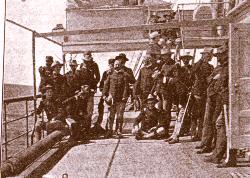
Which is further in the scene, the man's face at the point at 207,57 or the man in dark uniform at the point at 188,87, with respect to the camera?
the man in dark uniform at the point at 188,87

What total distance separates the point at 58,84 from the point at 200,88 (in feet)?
6.05

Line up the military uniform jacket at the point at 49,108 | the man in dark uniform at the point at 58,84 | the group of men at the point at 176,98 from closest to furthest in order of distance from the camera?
the group of men at the point at 176,98 < the military uniform jacket at the point at 49,108 < the man in dark uniform at the point at 58,84

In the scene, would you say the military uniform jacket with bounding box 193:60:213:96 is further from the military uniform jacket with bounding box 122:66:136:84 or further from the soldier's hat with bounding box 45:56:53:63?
the soldier's hat with bounding box 45:56:53:63

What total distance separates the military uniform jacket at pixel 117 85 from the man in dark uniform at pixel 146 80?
0.74 feet

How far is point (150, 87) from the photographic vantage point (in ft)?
18.9

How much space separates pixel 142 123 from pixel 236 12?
1.75 metres

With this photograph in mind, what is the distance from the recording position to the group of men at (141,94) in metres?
5.30

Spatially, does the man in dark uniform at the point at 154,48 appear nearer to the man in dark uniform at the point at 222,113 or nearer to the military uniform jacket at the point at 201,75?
the military uniform jacket at the point at 201,75

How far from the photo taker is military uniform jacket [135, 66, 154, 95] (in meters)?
5.73

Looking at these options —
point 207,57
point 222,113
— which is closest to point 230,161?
point 222,113

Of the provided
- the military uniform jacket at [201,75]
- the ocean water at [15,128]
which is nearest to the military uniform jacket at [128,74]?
the military uniform jacket at [201,75]

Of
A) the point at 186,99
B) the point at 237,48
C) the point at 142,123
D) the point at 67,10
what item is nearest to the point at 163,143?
the point at 142,123

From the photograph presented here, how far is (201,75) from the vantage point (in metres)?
5.04

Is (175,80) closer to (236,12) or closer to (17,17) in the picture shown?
(236,12)
